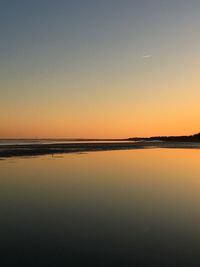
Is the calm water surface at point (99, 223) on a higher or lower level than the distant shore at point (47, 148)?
lower

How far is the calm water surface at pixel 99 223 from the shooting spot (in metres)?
9.67

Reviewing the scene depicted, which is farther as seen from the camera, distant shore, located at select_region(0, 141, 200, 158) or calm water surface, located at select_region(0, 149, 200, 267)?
distant shore, located at select_region(0, 141, 200, 158)

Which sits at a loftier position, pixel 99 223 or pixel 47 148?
pixel 47 148

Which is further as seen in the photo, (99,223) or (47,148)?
(47,148)

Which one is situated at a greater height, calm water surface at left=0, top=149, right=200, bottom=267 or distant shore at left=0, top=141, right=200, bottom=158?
distant shore at left=0, top=141, right=200, bottom=158

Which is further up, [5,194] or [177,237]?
[5,194]

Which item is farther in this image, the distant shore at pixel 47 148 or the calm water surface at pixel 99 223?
the distant shore at pixel 47 148

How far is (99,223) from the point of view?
13.2 meters

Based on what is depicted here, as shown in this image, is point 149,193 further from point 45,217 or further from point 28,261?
point 28,261

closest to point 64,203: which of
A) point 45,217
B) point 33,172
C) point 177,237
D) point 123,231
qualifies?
point 45,217

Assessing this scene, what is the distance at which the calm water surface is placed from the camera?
31.7ft

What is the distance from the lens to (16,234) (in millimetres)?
11539

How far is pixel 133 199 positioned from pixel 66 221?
221 inches

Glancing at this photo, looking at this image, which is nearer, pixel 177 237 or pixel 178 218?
pixel 177 237
